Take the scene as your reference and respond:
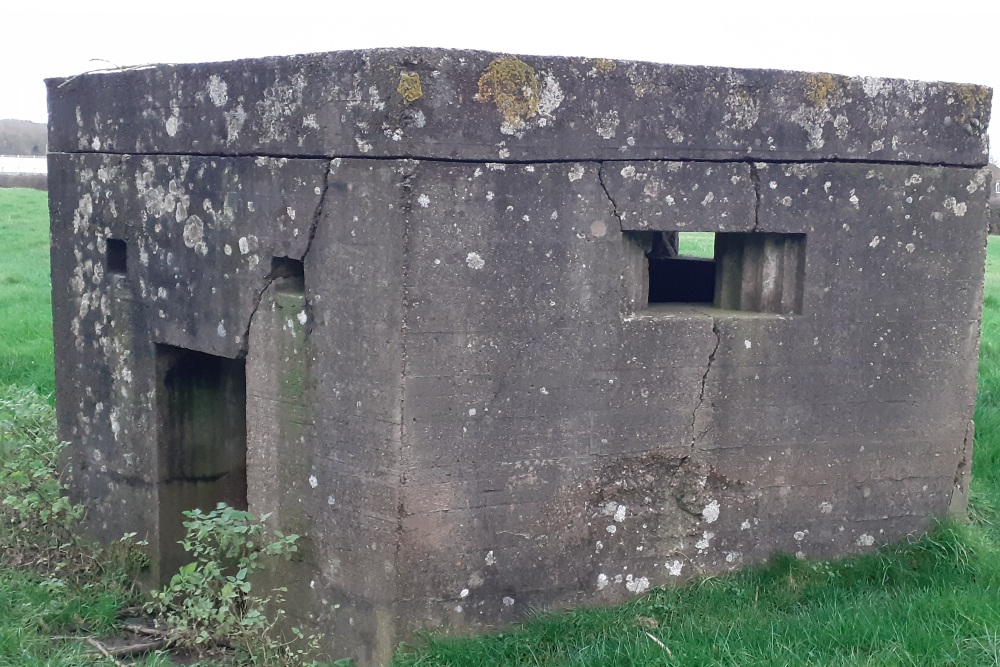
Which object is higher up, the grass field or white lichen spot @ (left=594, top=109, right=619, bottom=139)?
white lichen spot @ (left=594, top=109, right=619, bottom=139)

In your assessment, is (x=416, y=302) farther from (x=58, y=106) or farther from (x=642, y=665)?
(x=58, y=106)

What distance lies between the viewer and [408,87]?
3.45 meters

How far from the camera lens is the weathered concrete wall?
3594 mm

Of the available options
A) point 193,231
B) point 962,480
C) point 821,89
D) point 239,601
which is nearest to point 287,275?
point 193,231

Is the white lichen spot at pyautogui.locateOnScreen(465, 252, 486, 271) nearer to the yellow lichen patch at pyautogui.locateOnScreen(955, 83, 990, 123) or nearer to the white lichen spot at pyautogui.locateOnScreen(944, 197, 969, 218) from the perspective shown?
the white lichen spot at pyautogui.locateOnScreen(944, 197, 969, 218)

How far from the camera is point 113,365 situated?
15.4 ft

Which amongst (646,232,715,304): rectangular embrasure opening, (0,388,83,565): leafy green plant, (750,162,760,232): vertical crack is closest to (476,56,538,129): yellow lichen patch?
(750,162,760,232): vertical crack

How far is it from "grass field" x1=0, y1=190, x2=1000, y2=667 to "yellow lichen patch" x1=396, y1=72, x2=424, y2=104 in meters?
1.89

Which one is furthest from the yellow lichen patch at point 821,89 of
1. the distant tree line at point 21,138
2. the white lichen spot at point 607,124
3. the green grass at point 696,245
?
the distant tree line at point 21,138

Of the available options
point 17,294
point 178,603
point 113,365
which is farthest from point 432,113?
point 17,294

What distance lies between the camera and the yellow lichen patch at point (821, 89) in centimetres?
401

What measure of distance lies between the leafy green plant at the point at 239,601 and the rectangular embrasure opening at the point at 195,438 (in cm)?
53

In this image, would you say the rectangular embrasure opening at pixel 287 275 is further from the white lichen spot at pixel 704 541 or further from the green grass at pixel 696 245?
the green grass at pixel 696 245

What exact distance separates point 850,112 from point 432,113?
1.72 m
